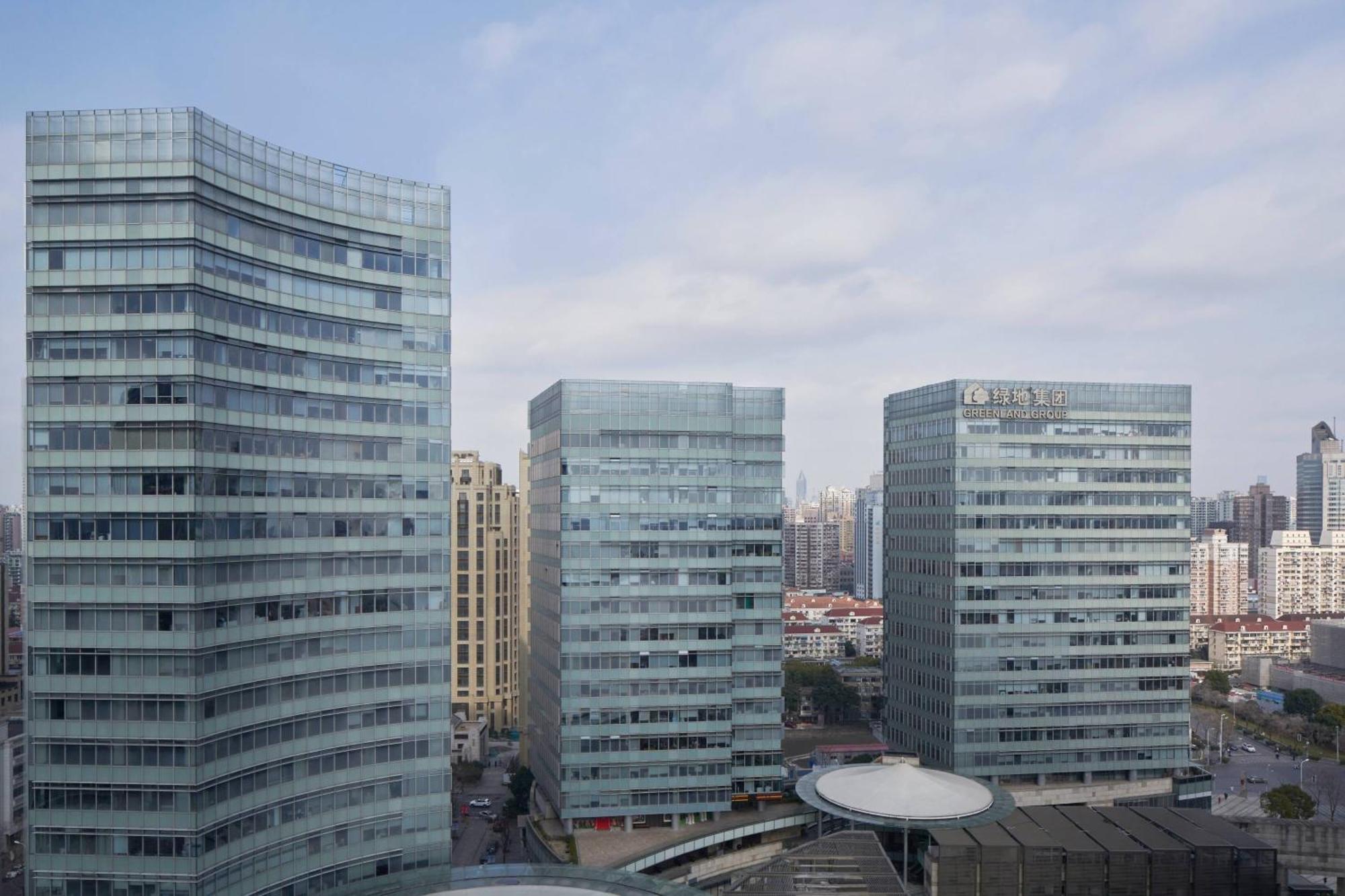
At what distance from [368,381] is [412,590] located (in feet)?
42.8

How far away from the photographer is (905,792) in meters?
69.7

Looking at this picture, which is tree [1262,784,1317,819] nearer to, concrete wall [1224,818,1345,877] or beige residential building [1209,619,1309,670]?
concrete wall [1224,818,1345,877]

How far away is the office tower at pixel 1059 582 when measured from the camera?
8844 cm

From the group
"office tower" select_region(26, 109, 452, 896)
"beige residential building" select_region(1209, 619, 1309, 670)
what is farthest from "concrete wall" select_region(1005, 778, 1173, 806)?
"beige residential building" select_region(1209, 619, 1309, 670)

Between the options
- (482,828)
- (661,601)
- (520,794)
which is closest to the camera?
(661,601)

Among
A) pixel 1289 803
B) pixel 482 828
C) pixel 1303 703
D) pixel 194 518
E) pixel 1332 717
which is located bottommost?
pixel 482 828

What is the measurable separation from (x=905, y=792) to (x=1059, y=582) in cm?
3058

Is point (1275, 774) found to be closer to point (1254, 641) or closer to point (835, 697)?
point (835, 697)

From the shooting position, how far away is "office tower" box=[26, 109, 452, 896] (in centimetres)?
4697

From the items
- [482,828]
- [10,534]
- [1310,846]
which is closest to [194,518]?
[482,828]

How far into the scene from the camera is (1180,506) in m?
91.2

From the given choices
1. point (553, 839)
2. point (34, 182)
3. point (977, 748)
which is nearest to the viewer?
point (34, 182)

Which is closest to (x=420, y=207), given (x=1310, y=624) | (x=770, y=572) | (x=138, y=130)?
(x=138, y=130)

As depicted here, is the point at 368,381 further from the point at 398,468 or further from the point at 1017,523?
the point at 1017,523
